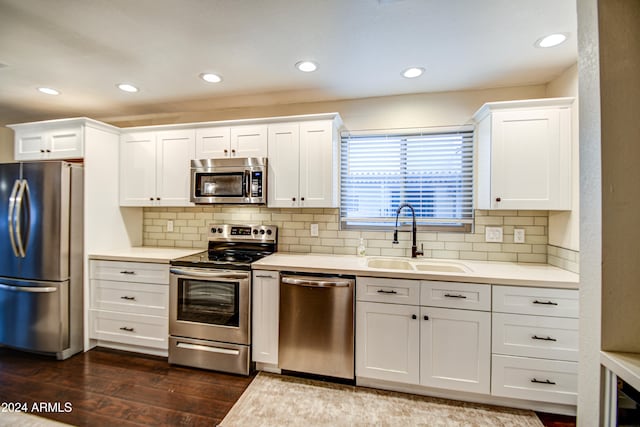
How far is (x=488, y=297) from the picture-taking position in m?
1.85

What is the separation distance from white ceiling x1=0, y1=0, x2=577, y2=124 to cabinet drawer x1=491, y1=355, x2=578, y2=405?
2.14 m

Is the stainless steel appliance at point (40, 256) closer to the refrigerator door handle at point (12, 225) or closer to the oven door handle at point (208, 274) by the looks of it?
the refrigerator door handle at point (12, 225)

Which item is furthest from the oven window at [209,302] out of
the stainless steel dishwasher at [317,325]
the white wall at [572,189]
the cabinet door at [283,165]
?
the white wall at [572,189]

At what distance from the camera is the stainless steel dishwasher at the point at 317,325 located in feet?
6.75

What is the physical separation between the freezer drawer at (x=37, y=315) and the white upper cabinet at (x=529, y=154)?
3905 mm

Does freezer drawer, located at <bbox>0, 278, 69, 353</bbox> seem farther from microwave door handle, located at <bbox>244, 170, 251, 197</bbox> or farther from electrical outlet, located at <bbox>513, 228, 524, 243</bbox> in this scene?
electrical outlet, located at <bbox>513, 228, 524, 243</bbox>

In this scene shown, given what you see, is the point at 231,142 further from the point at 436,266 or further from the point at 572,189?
the point at 572,189

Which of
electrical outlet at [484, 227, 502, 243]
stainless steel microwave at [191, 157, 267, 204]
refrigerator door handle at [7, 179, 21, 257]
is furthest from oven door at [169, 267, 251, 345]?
electrical outlet at [484, 227, 502, 243]

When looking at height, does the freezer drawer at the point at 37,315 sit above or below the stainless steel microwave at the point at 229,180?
below

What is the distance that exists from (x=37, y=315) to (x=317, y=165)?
2928mm

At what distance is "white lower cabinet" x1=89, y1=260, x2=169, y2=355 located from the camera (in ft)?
8.06

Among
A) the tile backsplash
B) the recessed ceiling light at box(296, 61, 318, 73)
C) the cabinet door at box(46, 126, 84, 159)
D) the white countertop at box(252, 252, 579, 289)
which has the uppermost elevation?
the recessed ceiling light at box(296, 61, 318, 73)

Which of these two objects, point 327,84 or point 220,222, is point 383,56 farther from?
point 220,222

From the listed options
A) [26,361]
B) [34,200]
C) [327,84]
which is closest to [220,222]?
[34,200]
